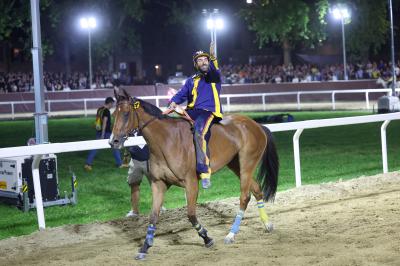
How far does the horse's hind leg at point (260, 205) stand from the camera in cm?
873

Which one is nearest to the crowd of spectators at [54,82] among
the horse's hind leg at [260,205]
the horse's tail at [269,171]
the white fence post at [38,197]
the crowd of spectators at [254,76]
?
the crowd of spectators at [254,76]

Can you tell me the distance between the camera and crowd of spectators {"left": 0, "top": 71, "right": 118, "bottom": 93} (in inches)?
1644

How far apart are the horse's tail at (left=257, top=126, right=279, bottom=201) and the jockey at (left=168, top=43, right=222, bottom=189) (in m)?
1.20

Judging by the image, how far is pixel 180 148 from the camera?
795 centimetres

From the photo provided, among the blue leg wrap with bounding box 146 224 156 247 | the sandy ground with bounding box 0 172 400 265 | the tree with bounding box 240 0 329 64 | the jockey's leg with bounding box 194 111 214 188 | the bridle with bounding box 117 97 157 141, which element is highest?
the tree with bounding box 240 0 329 64

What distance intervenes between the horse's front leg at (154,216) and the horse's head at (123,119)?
0.66 m

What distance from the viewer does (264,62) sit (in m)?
57.5

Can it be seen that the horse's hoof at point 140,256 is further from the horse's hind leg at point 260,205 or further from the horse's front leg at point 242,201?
the horse's hind leg at point 260,205

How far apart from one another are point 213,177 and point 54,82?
30.5m

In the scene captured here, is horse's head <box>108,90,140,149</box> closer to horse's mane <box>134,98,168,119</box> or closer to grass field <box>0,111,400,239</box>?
horse's mane <box>134,98,168,119</box>

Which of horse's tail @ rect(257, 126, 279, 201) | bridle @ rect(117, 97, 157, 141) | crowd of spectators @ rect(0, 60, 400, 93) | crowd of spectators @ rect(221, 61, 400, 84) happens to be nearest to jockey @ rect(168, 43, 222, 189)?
bridle @ rect(117, 97, 157, 141)

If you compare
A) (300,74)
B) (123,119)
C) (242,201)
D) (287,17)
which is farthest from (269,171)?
(287,17)

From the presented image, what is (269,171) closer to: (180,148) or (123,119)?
(180,148)

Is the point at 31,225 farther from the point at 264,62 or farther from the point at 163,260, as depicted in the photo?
the point at 264,62
